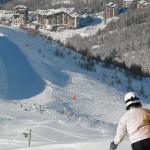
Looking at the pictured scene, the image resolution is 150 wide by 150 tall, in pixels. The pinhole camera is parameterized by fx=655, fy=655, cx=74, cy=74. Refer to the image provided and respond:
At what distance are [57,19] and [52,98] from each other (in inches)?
2813

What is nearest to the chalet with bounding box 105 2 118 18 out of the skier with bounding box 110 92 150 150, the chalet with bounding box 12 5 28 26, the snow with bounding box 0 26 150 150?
the chalet with bounding box 12 5 28 26

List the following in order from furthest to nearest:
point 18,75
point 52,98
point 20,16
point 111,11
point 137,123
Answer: point 111,11 < point 20,16 < point 18,75 < point 52,98 < point 137,123

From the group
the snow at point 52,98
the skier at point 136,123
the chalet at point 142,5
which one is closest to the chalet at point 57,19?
the chalet at point 142,5

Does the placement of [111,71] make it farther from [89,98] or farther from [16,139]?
[16,139]

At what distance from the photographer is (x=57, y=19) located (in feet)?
288

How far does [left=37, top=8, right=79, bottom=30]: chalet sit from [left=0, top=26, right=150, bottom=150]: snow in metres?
60.9

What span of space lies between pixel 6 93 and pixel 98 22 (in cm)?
8713

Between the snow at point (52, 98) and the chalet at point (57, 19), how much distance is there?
6092 cm

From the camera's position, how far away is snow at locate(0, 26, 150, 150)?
13695 millimetres

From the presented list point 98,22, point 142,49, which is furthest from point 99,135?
point 98,22

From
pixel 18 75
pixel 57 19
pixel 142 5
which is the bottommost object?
pixel 18 75

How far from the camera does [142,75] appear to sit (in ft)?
74.1

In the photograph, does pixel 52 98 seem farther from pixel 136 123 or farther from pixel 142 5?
pixel 142 5

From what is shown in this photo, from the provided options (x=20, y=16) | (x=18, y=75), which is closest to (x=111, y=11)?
(x=20, y=16)
